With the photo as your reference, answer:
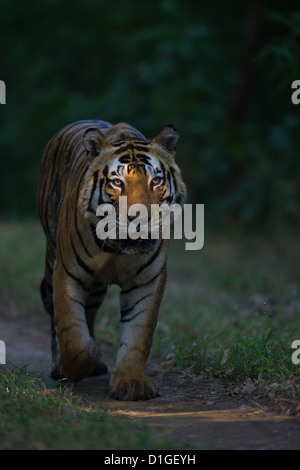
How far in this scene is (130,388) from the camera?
4.40 metres

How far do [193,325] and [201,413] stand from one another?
2297 mm

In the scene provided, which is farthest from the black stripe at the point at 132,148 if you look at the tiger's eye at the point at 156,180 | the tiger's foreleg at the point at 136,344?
the tiger's foreleg at the point at 136,344

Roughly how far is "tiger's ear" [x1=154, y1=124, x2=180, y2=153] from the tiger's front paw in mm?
1390

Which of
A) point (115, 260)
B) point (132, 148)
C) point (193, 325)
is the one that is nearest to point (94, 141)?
point (132, 148)

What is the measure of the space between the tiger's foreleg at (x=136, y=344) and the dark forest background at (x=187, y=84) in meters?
6.75

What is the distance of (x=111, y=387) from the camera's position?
14.6ft

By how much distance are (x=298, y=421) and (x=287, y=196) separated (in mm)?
8254

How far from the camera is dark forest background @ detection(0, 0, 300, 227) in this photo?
504 inches

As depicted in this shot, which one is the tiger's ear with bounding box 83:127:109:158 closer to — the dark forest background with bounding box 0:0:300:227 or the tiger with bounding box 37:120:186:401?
the tiger with bounding box 37:120:186:401

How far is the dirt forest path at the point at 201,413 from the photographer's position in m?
3.28

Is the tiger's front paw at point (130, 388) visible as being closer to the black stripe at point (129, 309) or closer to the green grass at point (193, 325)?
the green grass at point (193, 325)

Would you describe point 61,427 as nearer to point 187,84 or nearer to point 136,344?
point 136,344
